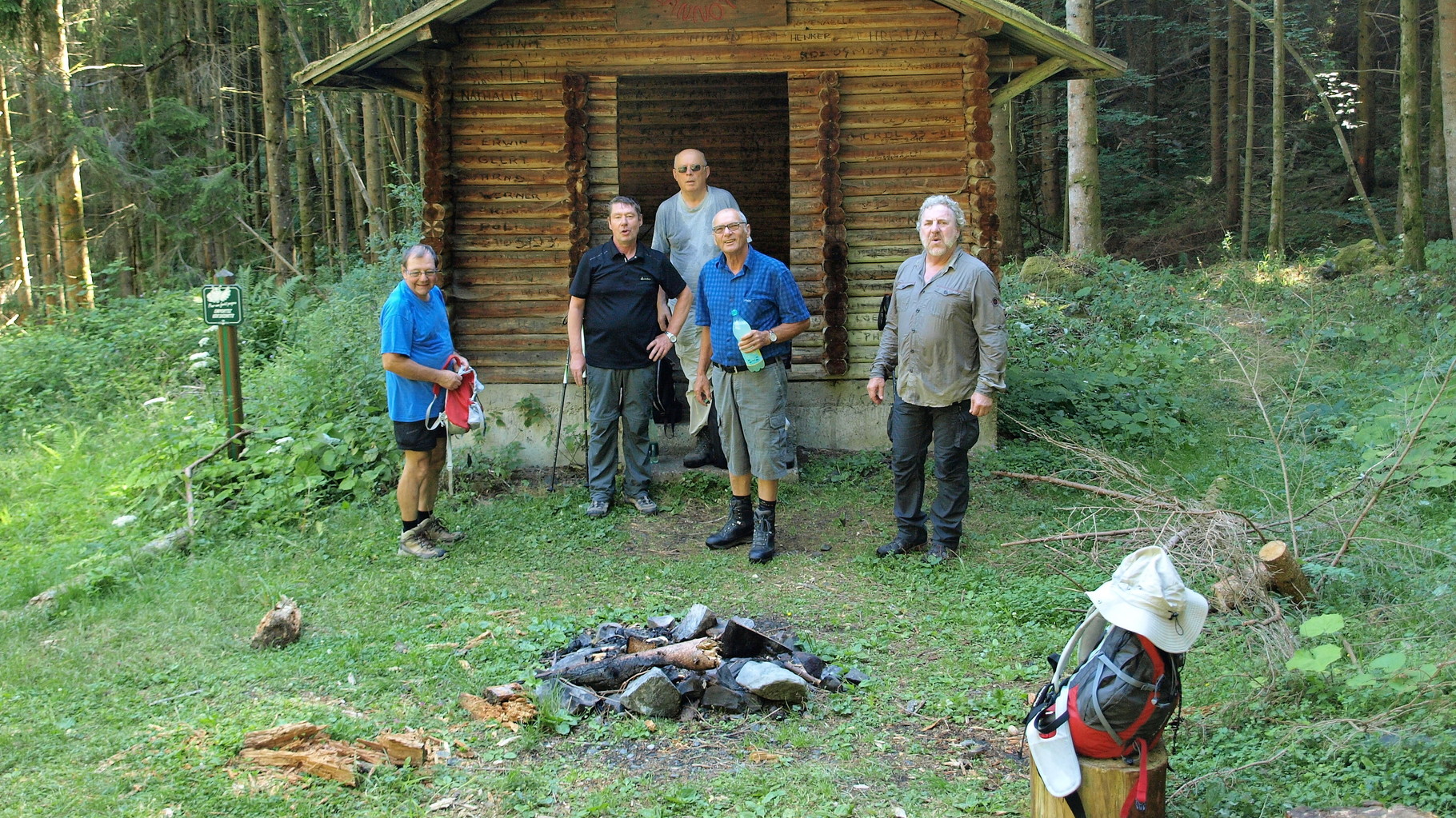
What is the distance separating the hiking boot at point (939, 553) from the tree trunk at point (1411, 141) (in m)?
10.9

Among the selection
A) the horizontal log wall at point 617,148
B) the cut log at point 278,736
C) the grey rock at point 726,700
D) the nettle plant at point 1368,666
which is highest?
the horizontal log wall at point 617,148

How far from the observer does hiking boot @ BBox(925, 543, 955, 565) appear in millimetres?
6117

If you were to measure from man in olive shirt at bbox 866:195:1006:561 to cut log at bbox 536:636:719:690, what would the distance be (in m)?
2.02

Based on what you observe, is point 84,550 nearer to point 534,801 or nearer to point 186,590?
point 186,590

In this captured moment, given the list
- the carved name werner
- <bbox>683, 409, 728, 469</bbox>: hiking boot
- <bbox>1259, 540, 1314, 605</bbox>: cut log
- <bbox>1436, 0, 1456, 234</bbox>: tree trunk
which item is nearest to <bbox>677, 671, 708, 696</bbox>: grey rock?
<bbox>1259, 540, 1314, 605</bbox>: cut log

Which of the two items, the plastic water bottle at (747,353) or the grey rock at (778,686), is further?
the plastic water bottle at (747,353)

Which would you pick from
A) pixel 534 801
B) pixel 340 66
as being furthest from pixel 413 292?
pixel 534 801

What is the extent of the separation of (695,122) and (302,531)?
22.4 ft

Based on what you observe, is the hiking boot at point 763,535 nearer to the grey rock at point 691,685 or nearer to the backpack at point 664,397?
the backpack at point 664,397

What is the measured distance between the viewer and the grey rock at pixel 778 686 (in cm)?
433

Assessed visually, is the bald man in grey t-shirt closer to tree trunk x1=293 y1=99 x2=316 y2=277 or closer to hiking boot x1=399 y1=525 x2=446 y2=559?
hiking boot x1=399 y1=525 x2=446 y2=559

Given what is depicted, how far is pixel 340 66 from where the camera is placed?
24.3ft

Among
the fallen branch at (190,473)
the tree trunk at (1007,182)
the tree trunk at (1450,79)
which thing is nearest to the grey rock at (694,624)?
the fallen branch at (190,473)

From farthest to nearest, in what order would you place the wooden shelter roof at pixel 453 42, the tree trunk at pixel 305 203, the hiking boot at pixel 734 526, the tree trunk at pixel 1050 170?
the tree trunk at pixel 1050 170
the tree trunk at pixel 305 203
the wooden shelter roof at pixel 453 42
the hiking boot at pixel 734 526
